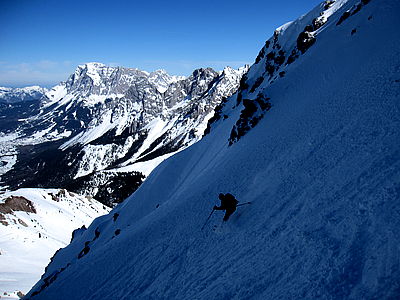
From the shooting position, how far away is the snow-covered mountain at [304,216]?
7.44m

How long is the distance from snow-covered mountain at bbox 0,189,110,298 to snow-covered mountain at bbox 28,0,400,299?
38143 millimetres

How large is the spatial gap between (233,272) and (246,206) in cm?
429

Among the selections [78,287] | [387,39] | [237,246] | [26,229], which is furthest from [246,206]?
[26,229]

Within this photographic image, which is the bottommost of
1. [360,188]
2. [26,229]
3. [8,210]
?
[360,188]

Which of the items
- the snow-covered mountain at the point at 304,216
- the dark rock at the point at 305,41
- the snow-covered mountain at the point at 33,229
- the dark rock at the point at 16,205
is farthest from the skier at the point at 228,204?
the dark rock at the point at 16,205

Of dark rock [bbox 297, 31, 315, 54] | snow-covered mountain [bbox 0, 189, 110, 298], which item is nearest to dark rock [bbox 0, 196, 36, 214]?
snow-covered mountain [bbox 0, 189, 110, 298]

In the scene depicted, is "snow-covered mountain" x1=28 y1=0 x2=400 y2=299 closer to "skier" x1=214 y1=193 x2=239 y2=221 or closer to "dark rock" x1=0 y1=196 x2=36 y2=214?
"skier" x1=214 y1=193 x2=239 y2=221

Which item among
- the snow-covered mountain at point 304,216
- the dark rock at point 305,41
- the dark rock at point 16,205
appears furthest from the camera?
the dark rock at point 16,205

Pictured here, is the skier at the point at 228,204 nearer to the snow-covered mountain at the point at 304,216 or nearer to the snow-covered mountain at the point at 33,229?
the snow-covered mountain at the point at 304,216

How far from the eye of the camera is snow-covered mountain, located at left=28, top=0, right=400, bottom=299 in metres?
7.44

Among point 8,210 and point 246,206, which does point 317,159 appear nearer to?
point 246,206

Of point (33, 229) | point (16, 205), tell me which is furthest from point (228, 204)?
point (16, 205)

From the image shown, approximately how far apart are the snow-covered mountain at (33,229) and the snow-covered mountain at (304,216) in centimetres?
3814

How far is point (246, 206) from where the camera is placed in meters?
13.8
